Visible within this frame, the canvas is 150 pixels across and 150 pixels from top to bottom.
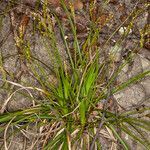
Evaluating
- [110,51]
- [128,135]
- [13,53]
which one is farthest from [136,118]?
[13,53]

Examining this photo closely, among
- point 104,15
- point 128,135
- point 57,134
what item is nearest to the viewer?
point 57,134

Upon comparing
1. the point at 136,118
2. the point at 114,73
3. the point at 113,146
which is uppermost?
the point at 114,73

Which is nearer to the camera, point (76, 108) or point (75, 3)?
point (76, 108)

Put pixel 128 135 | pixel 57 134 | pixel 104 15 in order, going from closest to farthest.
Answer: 1. pixel 57 134
2. pixel 128 135
3. pixel 104 15

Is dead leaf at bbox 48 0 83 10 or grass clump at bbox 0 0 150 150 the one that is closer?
grass clump at bbox 0 0 150 150

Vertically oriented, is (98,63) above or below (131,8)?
below

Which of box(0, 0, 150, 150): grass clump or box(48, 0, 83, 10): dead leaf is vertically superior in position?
box(48, 0, 83, 10): dead leaf

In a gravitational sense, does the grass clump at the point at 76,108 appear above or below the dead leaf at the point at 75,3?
below

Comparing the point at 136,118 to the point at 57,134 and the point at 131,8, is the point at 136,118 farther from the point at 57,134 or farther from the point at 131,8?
the point at 131,8

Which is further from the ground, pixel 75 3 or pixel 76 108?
pixel 75 3

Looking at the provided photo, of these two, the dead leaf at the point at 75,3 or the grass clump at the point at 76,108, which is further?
the dead leaf at the point at 75,3

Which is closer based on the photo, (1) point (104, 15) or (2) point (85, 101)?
(2) point (85, 101)
